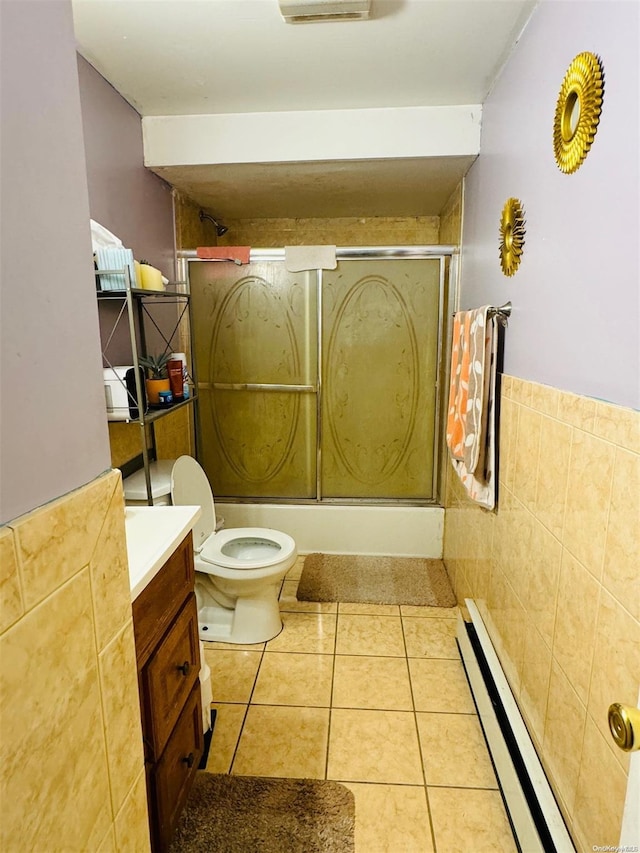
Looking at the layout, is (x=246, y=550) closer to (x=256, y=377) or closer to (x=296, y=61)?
(x=256, y=377)

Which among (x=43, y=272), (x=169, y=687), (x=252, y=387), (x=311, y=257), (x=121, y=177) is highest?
(x=121, y=177)

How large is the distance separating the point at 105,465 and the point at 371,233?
2928mm

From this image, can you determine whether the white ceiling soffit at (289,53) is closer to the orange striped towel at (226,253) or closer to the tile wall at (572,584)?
the orange striped towel at (226,253)

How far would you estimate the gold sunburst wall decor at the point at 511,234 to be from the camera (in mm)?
1498

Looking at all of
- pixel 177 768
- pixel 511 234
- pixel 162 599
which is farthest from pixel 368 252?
pixel 177 768

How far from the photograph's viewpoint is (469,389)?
6.15 feet

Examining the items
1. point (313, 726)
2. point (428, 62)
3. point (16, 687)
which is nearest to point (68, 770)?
point (16, 687)

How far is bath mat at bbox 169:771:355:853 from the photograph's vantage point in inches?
51.3

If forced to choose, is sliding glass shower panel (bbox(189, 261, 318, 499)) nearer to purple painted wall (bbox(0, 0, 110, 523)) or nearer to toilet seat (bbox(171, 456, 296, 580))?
toilet seat (bbox(171, 456, 296, 580))

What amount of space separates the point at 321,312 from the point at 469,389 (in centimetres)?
116

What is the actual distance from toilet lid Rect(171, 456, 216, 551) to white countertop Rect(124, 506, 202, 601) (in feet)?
2.00

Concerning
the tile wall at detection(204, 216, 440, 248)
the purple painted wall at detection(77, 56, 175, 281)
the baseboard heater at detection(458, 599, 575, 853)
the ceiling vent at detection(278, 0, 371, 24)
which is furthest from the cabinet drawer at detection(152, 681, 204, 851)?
the tile wall at detection(204, 216, 440, 248)

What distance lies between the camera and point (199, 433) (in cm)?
294

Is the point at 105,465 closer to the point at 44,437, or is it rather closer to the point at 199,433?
the point at 44,437
